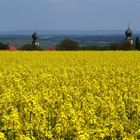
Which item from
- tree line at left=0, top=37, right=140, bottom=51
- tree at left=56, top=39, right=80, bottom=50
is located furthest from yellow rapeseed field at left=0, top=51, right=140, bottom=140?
tree at left=56, top=39, right=80, bottom=50

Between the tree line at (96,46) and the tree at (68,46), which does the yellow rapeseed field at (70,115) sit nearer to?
the tree line at (96,46)

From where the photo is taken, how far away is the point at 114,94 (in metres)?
9.52

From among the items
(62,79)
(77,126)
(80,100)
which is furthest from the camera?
(62,79)

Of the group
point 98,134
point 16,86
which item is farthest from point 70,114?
point 16,86

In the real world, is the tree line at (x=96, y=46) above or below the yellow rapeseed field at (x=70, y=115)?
below

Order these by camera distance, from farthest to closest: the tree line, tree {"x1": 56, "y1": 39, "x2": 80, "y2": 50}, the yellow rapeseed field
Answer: tree {"x1": 56, "y1": 39, "x2": 80, "y2": 50} → the tree line → the yellow rapeseed field

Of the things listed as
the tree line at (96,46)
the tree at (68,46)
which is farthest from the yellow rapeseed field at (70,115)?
the tree at (68,46)

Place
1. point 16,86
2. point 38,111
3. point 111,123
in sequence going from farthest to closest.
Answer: point 16,86
point 38,111
point 111,123

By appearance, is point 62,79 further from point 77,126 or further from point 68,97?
point 77,126

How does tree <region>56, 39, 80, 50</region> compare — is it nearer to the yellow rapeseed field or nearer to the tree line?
the tree line

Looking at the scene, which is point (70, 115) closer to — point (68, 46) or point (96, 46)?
point (96, 46)

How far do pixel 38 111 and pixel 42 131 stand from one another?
0.92 meters

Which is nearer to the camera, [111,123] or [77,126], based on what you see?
[77,126]

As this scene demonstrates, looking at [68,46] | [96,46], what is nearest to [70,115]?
[96,46]
